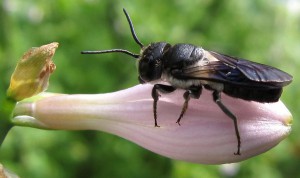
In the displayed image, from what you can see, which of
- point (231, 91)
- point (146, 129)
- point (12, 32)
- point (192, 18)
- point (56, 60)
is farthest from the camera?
point (192, 18)

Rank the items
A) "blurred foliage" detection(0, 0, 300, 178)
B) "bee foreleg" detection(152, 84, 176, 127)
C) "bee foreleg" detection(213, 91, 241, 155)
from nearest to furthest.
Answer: "bee foreleg" detection(213, 91, 241, 155), "bee foreleg" detection(152, 84, 176, 127), "blurred foliage" detection(0, 0, 300, 178)

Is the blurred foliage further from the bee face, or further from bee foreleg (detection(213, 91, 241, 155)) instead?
bee foreleg (detection(213, 91, 241, 155))

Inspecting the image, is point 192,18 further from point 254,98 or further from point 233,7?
point 254,98

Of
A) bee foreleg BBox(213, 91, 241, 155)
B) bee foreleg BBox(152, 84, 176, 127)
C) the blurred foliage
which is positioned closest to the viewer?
bee foreleg BBox(213, 91, 241, 155)

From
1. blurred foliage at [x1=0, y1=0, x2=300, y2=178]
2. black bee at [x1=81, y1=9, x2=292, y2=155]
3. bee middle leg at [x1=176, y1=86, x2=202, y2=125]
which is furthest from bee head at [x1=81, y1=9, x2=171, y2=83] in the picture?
blurred foliage at [x1=0, y1=0, x2=300, y2=178]

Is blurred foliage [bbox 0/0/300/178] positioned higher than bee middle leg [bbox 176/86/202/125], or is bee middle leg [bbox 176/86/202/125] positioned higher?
bee middle leg [bbox 176/86/202/125]

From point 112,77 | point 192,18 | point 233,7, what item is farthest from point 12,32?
point 233,7

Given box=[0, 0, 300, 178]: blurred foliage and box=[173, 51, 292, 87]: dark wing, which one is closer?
box=[173, 51, 292, 87]: dark wing

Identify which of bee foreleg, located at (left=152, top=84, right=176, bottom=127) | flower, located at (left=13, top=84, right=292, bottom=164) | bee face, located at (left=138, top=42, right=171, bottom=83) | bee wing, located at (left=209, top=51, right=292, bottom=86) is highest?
bee wing, located at (left=209, top=51, right=292, bottom=86)
